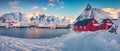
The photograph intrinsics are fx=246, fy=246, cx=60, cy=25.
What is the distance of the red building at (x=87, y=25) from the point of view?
3.45 meters

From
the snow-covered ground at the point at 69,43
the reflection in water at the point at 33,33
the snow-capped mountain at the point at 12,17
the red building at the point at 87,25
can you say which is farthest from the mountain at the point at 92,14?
the snow-capped mountain at the point at 12,17

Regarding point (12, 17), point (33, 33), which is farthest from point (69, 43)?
point (12, 17)

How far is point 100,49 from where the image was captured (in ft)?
10.8

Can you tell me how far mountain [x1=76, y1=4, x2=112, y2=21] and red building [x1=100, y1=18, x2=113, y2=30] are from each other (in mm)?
61

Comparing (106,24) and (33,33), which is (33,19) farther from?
(106,24)

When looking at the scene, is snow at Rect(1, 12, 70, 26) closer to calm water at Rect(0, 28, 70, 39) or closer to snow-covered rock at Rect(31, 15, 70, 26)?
snow-covered rock at Rect(31, 15, 70, 26)

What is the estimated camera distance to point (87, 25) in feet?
11.3

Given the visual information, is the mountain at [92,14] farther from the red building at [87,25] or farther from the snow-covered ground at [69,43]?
the snow-covered ground at [69,43]

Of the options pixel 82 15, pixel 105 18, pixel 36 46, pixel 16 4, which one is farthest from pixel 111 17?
pixel 16 4

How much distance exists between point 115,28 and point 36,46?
1.12 metres

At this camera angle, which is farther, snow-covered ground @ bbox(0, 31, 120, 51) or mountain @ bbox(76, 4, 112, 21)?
mountain @ bbox(76, 4, 112, 21)

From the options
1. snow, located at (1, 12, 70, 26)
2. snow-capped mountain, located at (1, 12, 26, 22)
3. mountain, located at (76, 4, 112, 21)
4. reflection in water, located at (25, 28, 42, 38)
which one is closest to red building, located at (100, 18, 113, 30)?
mountain, located at (76, 4, 112, 21)

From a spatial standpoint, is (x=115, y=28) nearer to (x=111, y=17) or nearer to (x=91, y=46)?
(x=111, y=17)

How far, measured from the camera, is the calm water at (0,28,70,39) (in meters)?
3.43
